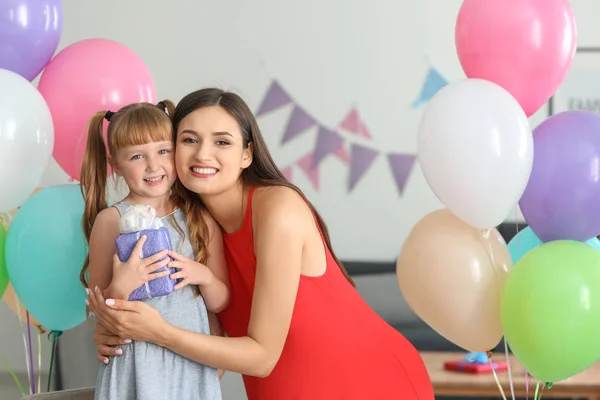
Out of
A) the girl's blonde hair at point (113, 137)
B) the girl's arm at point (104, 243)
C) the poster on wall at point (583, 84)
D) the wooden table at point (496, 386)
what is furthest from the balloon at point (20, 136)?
the poster on wall at point (583, 84)

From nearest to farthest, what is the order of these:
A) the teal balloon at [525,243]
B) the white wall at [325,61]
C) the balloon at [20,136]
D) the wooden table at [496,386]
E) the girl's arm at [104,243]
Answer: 1. the girl's arm at [104,243]
2. the balloon at [20,136]
3. the teal balloon at [525,243]
4. the wooden table at [496,386]
5. the white wall at [325,61]

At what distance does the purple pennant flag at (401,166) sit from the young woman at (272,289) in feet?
5.38

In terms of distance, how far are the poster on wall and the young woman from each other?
1968 millimetres

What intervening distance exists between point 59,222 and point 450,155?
97cm

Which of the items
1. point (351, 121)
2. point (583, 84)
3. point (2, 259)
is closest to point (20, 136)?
point (2, 259)

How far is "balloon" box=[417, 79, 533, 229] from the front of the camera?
68.3 inches

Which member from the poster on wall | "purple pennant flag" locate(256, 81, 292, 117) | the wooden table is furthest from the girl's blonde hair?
the poster on wall

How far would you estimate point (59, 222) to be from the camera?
2.00 meters

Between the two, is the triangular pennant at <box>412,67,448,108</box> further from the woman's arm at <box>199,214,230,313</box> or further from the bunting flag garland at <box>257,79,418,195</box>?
the woman's arm at <box>199,214,230,313</box>

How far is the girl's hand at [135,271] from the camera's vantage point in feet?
5.12

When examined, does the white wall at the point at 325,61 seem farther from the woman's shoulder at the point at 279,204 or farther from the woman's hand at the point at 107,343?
the woman's hand at the point at 107,343

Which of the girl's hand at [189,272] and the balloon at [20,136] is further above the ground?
the balloon at [20,136]

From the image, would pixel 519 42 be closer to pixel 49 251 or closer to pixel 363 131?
pixel 49 251

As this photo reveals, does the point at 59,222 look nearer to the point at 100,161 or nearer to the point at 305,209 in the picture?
the point at 100,161
